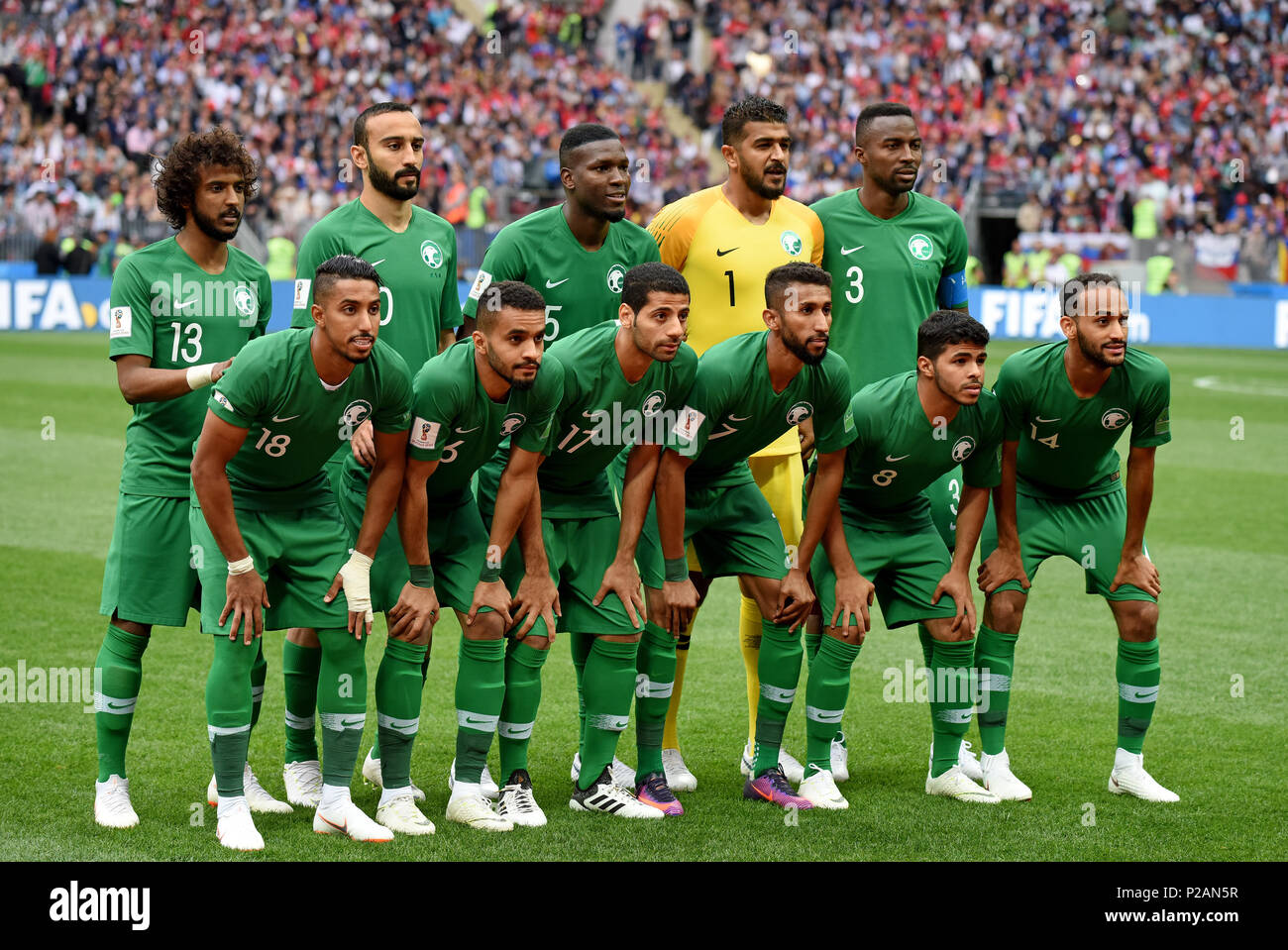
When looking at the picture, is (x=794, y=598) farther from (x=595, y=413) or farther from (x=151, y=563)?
(x=151, y=563)

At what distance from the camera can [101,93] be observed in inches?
1212

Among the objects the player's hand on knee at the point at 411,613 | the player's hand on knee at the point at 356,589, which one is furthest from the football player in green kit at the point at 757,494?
the player's hand on knee at the point at 356,589

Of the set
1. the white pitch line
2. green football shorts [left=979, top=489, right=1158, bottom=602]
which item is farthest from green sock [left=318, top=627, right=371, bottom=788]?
the white pitch line

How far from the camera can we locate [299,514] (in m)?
5.44

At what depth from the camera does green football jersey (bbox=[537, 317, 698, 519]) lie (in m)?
5.74

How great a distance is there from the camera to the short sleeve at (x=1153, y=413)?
605 centimetres

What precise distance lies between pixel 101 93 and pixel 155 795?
28.0 metres

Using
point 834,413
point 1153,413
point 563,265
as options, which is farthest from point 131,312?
point 1153,413

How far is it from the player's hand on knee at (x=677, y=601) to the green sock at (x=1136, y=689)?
1.77m

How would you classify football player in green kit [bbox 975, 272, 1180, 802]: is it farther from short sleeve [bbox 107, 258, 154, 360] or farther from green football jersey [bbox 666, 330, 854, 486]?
short sleeve [bbox 107, 258, 154, 360]

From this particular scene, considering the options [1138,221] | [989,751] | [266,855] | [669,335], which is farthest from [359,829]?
[1138,221]

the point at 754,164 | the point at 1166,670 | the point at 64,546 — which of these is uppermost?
the point at 754,164

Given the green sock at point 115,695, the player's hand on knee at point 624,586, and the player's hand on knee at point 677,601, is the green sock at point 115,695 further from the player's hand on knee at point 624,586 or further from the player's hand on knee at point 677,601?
the player's hand on knee at point 677,601

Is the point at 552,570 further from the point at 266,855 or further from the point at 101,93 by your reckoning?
the point at 101,93
